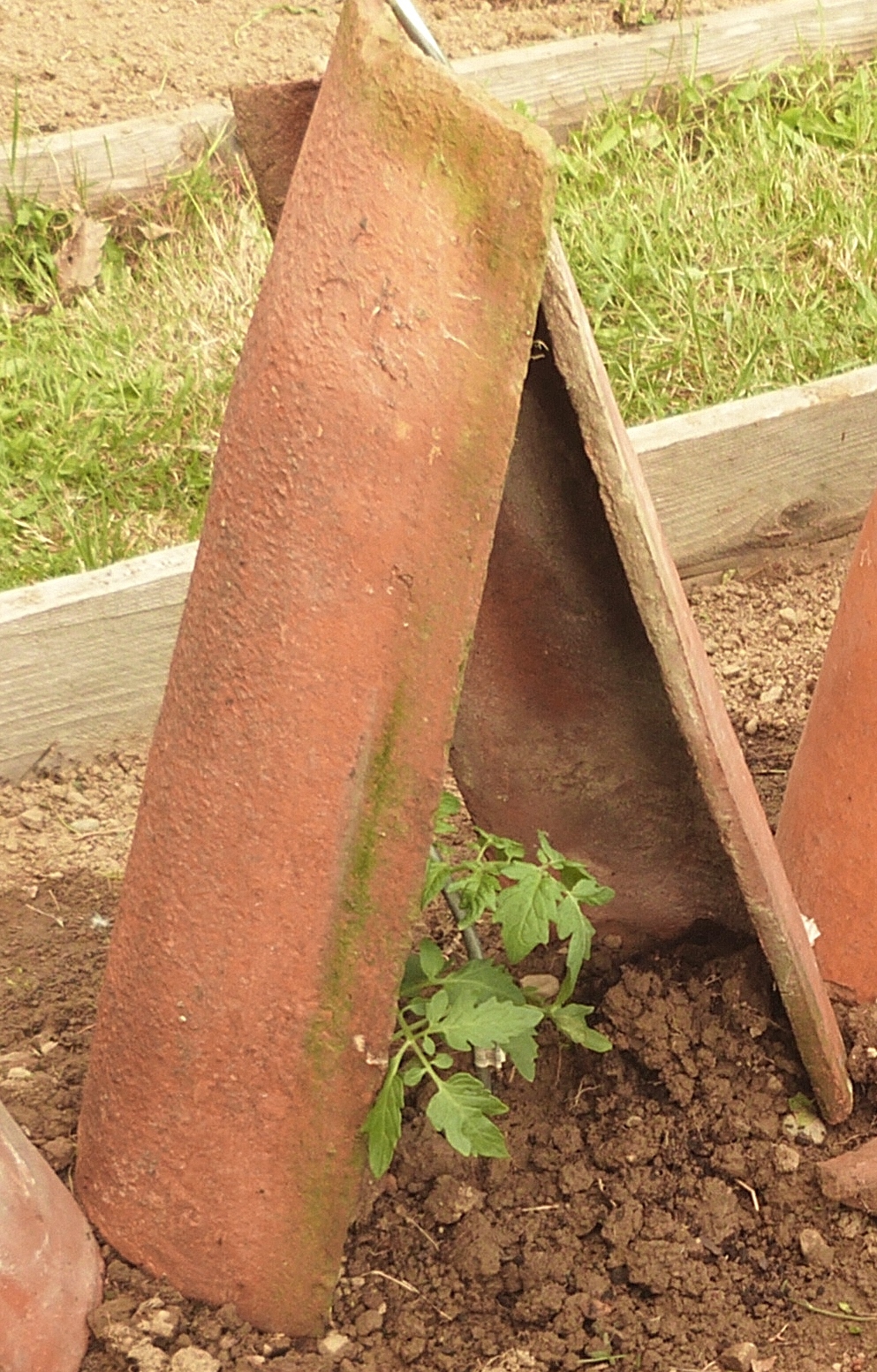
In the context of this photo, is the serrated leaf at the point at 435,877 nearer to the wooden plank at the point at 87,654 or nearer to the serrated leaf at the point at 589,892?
the serrated leaf at the point at 589,892

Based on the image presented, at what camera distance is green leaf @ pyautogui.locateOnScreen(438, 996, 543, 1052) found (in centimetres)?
156

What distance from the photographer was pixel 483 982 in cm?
169

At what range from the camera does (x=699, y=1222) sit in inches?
71.1

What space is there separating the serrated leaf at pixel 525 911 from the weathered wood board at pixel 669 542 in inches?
50.3

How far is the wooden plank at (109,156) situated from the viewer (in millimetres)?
4051

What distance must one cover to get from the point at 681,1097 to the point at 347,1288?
45 centimetres

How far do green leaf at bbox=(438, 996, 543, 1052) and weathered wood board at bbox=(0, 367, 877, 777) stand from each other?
1355 mm

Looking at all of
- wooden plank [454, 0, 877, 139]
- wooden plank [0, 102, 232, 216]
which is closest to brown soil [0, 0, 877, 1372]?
wooden plank [0, 102, 232, 216]

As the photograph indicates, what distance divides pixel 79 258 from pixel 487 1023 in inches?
116

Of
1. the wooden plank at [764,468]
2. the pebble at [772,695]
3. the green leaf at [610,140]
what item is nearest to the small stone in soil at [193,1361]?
the pebble at [772,695]

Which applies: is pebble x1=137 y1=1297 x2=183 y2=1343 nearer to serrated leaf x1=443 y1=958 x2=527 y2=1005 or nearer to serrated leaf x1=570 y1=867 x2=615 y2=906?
serrated leaf x1=443 y1=958 x2=527 y2=1005

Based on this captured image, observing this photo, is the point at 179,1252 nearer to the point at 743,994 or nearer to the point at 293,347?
the point at 743,994

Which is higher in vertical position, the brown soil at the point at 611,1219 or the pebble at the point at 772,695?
the brown soil at the point at 611,1219

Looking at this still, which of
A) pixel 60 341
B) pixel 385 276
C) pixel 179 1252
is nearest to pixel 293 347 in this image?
pixel 385 276
